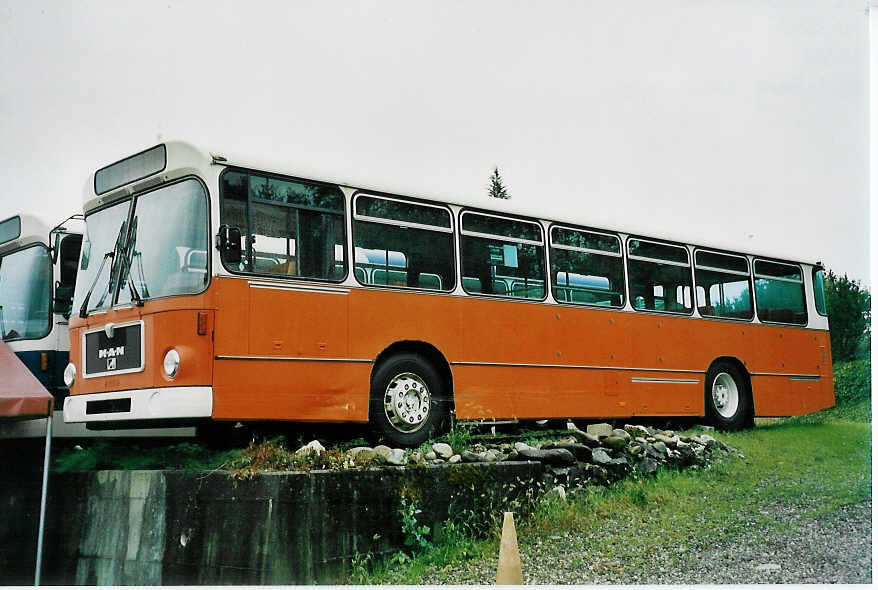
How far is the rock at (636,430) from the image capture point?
26.0 ft

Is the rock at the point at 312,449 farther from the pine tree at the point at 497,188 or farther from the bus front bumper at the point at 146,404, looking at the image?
the pine tree at the point at 497,188

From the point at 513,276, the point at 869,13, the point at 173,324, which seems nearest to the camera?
the point at 173,324

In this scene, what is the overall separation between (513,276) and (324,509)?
2.51m

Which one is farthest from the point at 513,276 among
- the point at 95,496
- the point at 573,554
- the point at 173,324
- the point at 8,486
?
the point at 8,486

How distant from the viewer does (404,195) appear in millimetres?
6887

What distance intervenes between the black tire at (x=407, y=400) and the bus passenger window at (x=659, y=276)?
7.52ft

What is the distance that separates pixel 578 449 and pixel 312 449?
7.64 ft

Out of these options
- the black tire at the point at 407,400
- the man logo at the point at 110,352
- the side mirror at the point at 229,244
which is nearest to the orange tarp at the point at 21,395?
the man logo at the point at 110,352

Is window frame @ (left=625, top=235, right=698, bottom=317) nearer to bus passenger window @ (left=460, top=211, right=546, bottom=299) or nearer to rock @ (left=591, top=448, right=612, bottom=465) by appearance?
bus passenger window @ (left=460, top=211, right=546, bottom=299)

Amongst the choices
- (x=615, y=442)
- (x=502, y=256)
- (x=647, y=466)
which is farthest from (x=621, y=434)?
(x=502, y=256)

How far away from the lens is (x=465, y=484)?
666cm

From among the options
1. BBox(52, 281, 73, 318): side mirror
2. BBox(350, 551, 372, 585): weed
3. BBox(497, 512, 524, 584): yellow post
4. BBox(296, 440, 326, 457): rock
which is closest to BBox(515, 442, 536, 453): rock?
BBox(497, 512, 524, 584): yellow post

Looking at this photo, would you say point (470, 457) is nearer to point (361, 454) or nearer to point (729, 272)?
point (361, 454)

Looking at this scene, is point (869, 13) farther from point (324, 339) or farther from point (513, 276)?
point (324, 339)
